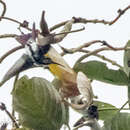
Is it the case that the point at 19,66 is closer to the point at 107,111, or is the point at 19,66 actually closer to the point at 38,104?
the point at 38,104

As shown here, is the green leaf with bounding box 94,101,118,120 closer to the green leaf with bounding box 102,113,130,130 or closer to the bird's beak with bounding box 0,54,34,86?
the green leaf with bounding box 102,113,130,130

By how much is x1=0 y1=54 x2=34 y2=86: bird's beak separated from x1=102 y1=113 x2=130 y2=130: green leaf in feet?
0.58

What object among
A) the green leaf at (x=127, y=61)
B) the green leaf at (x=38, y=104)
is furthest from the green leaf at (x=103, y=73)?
the green leaf at (x=38, y=104)

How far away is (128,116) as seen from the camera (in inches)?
24.0

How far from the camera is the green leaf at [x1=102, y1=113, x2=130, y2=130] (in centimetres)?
59

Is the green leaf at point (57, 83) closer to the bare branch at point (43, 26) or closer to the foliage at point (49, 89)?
the foliage at point (49, 89)

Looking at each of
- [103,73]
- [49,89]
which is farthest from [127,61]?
[49,89]

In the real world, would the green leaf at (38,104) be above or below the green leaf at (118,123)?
above

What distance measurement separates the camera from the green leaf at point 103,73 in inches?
25.4

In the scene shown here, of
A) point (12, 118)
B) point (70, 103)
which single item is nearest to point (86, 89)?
point (70, 103)

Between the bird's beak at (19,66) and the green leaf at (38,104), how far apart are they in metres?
0.03

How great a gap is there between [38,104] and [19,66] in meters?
0.07

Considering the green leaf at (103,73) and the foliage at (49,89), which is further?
the green leaf at (103,73)

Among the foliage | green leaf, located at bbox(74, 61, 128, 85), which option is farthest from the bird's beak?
green leaf, located at bbox(74, 61, 128, 85)
